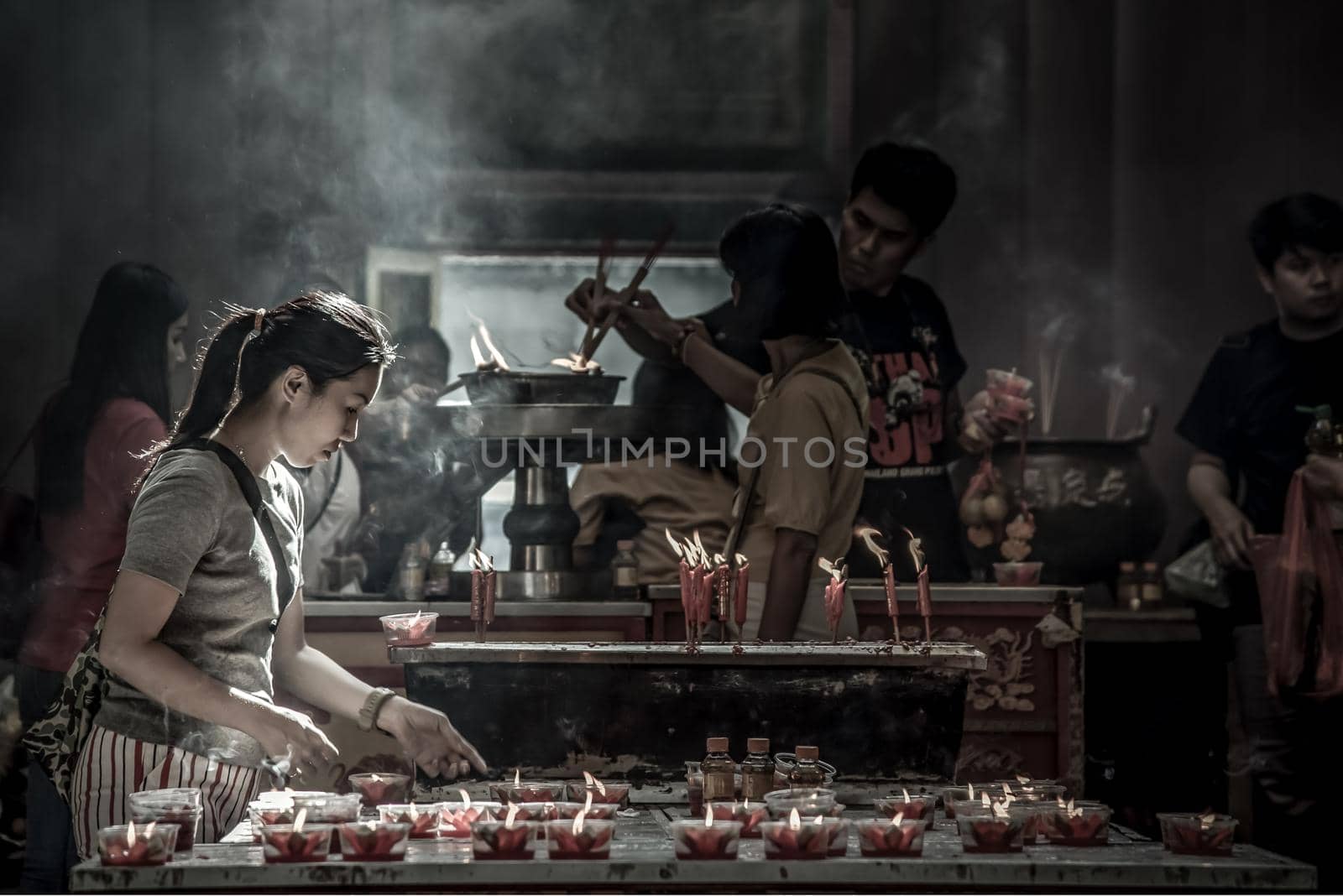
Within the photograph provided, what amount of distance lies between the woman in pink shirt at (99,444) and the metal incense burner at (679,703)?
55.1 inches

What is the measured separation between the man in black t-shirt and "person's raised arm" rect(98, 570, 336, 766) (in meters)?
3.21

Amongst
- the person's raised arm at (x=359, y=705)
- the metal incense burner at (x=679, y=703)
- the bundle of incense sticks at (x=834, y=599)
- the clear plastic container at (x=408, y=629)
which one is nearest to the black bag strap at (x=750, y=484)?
the bundle of incense sticks at (x=834, y=599)

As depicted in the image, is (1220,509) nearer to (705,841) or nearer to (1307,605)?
(1307,605)

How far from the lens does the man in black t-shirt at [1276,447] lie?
4.52m

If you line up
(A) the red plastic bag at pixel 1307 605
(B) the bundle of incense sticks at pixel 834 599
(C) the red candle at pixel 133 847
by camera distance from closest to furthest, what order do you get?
1. (C) the red candle at pixel 133 847
2. (B) the bundle of incense sticks at pixel 834 599
3. (A) the red plastic bag at pixel 1307 605

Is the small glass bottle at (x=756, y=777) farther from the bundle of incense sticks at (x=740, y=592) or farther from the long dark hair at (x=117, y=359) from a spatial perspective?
the long dark hair at (x=117, y=359)

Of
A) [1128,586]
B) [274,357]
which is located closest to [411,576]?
[274,357]

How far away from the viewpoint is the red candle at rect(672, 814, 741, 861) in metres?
2.13

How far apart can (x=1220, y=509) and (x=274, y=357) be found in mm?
3194

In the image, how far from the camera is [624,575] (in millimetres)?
4219

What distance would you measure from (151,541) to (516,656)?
0.78 metres

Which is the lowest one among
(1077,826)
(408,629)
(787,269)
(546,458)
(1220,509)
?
(1077,826)

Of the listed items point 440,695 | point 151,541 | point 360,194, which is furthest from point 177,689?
point 360,194

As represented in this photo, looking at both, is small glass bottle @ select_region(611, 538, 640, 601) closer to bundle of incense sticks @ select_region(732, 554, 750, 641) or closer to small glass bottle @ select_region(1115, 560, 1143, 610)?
bundle of incense sticks @ select_region(732, 554, 750, 641)
